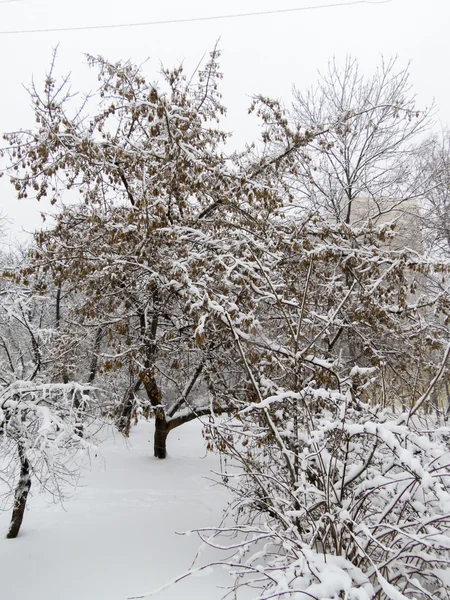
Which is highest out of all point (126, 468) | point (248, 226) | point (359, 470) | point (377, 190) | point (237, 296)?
point (377, 190)

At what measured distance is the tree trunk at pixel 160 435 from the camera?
326 inches

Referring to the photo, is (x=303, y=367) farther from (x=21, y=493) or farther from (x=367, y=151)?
(x=367, y=151)

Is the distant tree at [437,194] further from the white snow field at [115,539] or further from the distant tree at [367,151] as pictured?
the white snow field at [115,539]

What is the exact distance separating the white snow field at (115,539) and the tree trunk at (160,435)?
24.2 inches

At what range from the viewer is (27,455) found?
4.75 m

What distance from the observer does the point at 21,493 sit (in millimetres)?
5070

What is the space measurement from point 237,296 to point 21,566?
159 inches

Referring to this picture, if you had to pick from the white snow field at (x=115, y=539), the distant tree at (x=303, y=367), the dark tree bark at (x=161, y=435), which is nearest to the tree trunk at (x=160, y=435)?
the dark tree bark at (x=161, y=435)

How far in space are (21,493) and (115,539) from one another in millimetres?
1313

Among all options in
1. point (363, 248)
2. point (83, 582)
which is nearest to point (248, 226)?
point (363, 248)

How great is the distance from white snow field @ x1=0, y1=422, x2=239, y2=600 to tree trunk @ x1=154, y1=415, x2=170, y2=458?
614 mm

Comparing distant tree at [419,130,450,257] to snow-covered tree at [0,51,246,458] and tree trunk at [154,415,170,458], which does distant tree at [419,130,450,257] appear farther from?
tree trunk at [154,415,170,458]

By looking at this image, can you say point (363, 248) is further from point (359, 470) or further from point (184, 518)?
point (184, 518)

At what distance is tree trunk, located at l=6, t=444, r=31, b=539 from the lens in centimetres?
498
